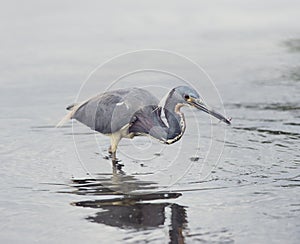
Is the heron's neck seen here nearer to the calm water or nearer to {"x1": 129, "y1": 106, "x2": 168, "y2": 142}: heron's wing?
{"x1": 129, "y1": 106, "x2": 168, "y2": 142}: heron's wing

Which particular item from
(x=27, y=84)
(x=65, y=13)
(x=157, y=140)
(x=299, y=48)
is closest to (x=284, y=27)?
(x=299, y=48)

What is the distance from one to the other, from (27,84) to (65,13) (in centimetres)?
432

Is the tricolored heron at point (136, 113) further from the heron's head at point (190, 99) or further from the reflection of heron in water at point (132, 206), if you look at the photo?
the reflection of heron in water at point (132, 206)

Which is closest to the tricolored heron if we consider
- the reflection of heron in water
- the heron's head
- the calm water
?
the heron's head

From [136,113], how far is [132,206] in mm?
1573

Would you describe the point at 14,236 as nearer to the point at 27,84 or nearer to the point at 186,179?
the point at 186,179

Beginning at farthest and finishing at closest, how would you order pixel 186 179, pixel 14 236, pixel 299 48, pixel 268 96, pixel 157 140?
pixel 299 48 → pixel 268 96 → pixel 157 140 → pixel 186 179 → pixel 14 236

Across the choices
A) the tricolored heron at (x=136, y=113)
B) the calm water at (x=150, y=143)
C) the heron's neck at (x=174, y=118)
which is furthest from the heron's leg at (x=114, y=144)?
the heron's neck at (x=174, y=118)

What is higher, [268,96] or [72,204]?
[268,96]

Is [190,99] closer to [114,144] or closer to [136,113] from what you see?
[136,113]

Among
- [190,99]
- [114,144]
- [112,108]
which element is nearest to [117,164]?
[114,144]

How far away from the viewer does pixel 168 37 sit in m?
13.1

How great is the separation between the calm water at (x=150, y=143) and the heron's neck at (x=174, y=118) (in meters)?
0.30

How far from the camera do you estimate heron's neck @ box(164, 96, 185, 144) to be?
23.5ft
